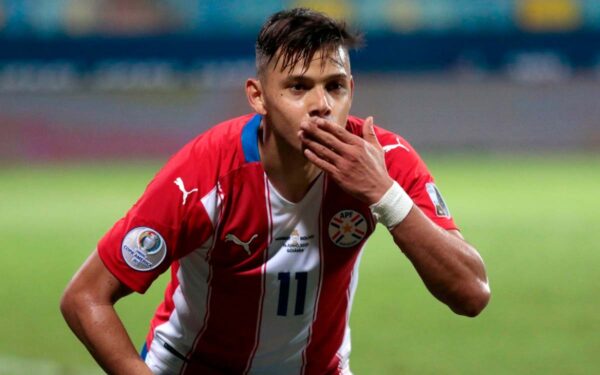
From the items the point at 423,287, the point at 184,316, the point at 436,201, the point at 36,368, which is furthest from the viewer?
the point at 423,287

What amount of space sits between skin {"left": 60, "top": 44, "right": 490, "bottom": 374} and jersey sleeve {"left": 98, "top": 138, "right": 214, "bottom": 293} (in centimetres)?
5

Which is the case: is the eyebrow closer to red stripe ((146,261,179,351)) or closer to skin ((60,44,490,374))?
skin ((60,44,490,374))

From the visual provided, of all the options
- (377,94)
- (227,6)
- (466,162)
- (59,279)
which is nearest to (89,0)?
(227,6)

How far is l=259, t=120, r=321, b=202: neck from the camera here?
3777 millimetres

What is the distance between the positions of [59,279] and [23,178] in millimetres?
6977

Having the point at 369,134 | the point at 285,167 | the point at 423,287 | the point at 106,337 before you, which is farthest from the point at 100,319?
the point at 423,287

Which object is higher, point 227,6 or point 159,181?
point 227,6

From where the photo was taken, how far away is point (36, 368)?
6.38 meters

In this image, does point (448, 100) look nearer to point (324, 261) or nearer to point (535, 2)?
point (535, 2)

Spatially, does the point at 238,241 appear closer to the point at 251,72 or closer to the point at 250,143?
the point at 250,143

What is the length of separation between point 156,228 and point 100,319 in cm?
33

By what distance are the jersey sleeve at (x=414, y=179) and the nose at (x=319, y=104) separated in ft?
1.11

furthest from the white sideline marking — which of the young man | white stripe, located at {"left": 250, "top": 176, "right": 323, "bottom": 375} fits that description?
white stripe, located at {"left": 250, "top": 176, "right": 323, "bottom": 375}

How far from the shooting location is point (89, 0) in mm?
18047
